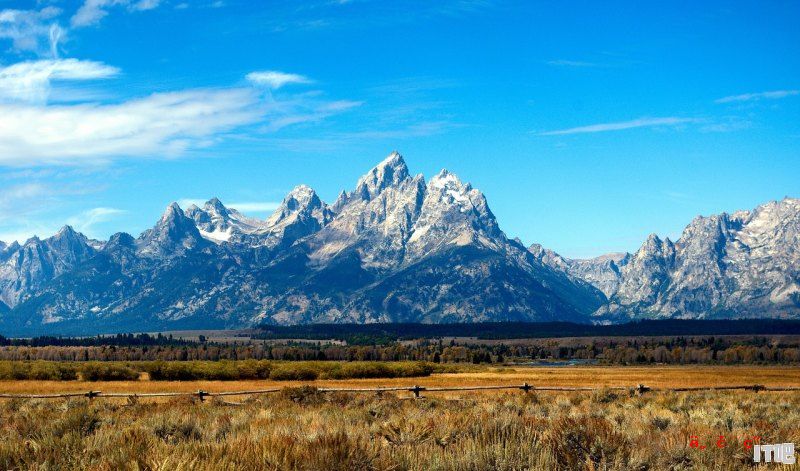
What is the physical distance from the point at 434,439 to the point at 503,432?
3.64 feet

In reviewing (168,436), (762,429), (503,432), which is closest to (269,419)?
(168,436)

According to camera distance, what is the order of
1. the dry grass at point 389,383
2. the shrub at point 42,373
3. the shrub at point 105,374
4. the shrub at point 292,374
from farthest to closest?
the shrub at point 42,373 → the shrub at point 292,374 → the shrub at point 105,374 → the dry grass at point 389,383

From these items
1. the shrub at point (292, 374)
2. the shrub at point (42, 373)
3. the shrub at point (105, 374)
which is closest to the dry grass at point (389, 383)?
the shrub at point (292, 374)

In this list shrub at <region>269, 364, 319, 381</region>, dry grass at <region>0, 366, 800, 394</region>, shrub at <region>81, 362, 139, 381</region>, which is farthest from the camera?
shrub at <region>269, 364, 319, 381</region>

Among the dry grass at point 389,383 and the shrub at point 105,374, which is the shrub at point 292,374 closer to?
the dry grass at point 389,383

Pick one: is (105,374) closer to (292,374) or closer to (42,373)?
(42,373)

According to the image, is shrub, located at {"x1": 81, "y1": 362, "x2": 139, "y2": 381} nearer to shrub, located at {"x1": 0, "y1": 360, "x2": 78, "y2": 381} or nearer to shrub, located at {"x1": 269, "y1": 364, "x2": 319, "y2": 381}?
shrub, located at {"x1": 0, "y1": 360, "x2": 78, "y2": 381}

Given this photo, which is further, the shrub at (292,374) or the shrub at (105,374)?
the shrub at (292,374)

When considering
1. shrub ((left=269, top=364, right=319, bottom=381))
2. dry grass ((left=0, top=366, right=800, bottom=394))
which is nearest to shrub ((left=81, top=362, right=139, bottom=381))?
dry grass ((left=0, top=366, right=800, bottom=394))

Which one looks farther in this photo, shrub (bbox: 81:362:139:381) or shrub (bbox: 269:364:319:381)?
shrub (bbox: 269:364:319:381)

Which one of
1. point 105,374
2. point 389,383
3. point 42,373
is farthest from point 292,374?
point 42,373

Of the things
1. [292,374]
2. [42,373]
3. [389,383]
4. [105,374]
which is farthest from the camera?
[42,373]

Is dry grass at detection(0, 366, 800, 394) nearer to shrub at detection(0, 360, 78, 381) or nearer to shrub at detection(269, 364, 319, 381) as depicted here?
shrub at detection(269, 364, 319, 381)

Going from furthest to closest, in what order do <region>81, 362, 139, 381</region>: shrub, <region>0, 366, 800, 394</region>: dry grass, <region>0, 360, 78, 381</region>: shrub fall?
1. <region>0, 360, 78, 381</region>: shrub
2. <region>81, 362, 139, 381</region>: shrub
3. <region>0, 366, 800, 394</region>: dry grass
